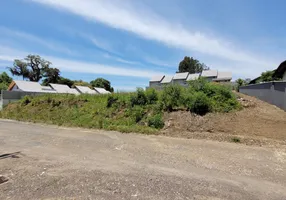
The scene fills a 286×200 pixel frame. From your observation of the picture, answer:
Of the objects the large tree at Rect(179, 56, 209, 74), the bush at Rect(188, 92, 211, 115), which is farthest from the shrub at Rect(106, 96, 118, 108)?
the large tree at Rect(179, 56, 209, 74)

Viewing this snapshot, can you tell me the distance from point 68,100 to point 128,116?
6.65 meters

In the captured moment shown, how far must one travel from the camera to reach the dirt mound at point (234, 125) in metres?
7.06

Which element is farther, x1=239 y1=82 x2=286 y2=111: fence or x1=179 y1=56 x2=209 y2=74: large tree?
x1=179 y1=56 x2=209 y2=74: large tree

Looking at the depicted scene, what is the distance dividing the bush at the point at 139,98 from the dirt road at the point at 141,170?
14.0 feet

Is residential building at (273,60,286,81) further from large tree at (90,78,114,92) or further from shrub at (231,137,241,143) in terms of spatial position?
large tree at (90,78,114,92)

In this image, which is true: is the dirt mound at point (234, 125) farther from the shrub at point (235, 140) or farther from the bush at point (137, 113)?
the bush at point (137, 113)

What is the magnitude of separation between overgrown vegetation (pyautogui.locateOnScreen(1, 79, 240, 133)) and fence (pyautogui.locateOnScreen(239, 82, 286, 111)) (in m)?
2.17

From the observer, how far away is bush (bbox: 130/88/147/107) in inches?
424

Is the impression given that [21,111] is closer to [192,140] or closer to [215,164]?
[192,140]

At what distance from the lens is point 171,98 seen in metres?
9.93

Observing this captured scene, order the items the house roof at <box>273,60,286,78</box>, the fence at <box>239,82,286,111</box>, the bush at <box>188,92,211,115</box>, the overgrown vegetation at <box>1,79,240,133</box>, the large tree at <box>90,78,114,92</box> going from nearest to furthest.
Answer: the bush at <box>188,92,211,115</box> → the overgrown vegetation at <box>1,79,240,133</box> → the fence at <box>239,82,286,111</box> → the house roof at <box>273,60,286,78</box> → the large tree at <box>90,78,114,92</box>

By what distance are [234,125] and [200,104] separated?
173 cm

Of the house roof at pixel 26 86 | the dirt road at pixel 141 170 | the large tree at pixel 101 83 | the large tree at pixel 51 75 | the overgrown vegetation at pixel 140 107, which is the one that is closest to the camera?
the dirt road at pixel 141 170

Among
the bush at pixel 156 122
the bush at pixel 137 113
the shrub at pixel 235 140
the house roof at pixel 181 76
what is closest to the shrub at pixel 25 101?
the bush at pixel 137 113
